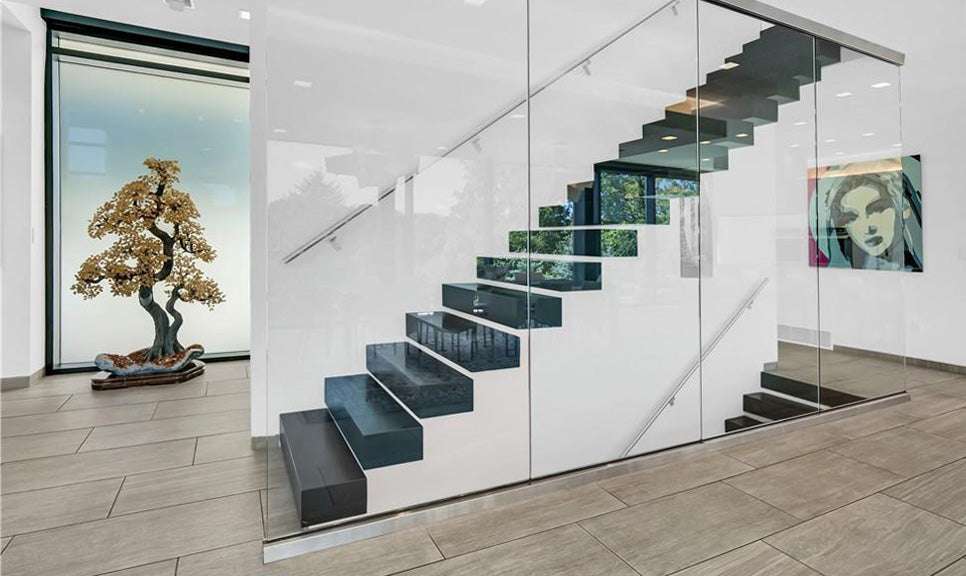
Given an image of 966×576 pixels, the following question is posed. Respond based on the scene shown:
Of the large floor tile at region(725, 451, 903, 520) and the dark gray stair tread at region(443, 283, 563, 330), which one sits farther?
the large floor tile at region(725, 451, 903, 520)

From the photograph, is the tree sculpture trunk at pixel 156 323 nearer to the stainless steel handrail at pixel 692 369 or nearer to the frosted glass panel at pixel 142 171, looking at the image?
the frosted glass panel at pixel 142 171

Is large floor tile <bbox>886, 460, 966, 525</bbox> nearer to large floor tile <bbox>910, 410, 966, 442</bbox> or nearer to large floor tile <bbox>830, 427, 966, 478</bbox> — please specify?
large floor tile <bbox>830, 427, 966, 478</bbox>

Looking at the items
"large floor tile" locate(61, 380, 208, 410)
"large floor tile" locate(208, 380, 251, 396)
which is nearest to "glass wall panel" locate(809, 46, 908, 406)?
"large floor tile" locate(208, 380, 251, 396)

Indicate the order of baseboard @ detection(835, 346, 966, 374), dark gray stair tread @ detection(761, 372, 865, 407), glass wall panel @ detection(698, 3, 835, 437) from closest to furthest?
glass wall panel @ detection(698, 3, 835, 437) < dark gray stair tread @ detection(761, 372, 865, 407) < baseboard @ detection(835, 346, 966, 374)

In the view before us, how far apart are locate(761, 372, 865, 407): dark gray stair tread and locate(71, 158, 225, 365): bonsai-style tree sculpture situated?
14.3 feet

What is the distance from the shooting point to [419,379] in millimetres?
2066

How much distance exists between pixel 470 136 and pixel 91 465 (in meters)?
2.49

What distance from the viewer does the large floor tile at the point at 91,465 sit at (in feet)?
7.98

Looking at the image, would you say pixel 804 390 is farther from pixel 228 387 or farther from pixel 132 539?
pixel 228 387

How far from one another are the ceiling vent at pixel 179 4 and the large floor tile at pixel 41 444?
3004 mm

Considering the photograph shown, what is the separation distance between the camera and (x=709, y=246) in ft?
9.44

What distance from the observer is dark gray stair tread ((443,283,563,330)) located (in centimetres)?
207

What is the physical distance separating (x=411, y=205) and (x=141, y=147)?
13.9 feet

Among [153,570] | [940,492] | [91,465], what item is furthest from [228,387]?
[940,492]
